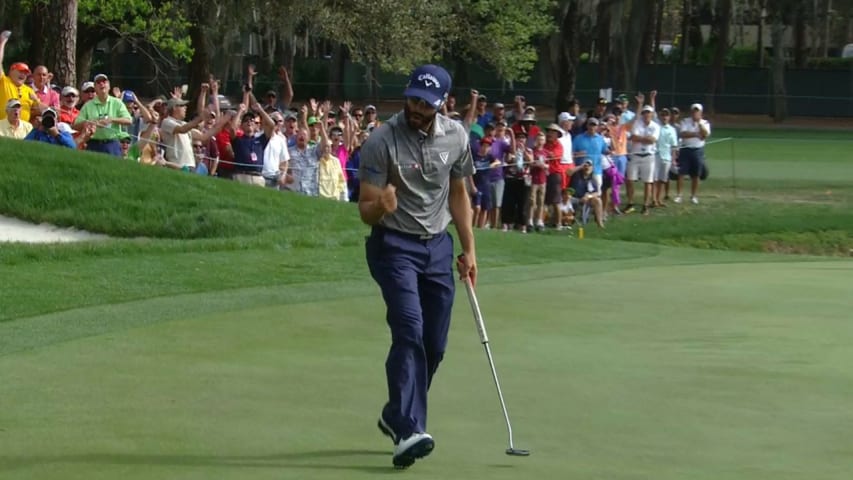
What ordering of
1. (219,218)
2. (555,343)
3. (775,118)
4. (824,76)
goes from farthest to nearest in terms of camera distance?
(824,76) → (775,118) → (219,218) → (555,343)

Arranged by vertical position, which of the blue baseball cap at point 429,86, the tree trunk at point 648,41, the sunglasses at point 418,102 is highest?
the tree trunk at point 648,41

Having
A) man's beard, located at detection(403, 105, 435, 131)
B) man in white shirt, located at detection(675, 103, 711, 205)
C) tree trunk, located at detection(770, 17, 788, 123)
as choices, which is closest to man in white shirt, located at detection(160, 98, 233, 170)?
man in white shirt, located at detection(675, 103, 711, 205)

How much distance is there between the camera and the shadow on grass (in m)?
6.70

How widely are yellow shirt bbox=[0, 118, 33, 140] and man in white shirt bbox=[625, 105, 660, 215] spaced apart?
11.6m

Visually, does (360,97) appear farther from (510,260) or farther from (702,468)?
(702,468)

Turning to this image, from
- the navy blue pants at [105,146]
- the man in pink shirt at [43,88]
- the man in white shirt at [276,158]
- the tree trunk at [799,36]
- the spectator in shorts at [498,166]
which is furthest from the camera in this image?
the tree trunk at [799,36]

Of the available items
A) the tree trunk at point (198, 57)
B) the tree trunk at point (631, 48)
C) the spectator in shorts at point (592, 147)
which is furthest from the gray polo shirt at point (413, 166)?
the tree trunk at point (631, 48)

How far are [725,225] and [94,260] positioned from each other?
497 inches

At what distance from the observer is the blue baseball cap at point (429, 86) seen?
6934 mm

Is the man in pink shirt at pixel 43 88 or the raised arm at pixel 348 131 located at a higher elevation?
the man in pink shirt at pixel 43 88

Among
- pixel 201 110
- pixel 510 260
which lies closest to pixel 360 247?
pixel 510 260

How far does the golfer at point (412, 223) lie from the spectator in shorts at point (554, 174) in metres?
16.4

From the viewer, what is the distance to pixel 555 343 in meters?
10.6

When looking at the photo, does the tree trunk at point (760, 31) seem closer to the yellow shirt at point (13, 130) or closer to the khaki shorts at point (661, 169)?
the khaki shorts at point (661, 169)
